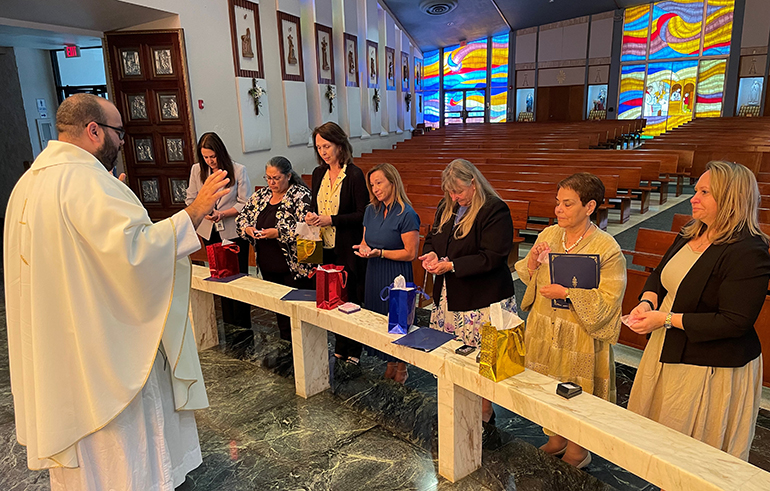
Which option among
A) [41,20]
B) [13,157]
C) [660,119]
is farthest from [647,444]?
[660,119]

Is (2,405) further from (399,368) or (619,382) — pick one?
(619,382)

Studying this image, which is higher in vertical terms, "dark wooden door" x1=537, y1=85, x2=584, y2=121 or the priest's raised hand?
"dark wooden door" x1=537, y1=85, x2=584, y2=121

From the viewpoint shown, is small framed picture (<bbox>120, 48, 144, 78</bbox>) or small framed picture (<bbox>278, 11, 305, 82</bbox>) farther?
small framed picture (<bbox>278, 11, 305, 82</bbox>)

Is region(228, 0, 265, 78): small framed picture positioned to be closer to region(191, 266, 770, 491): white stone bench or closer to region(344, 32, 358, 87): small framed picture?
region(344, 32, 358, 87): small framed picture

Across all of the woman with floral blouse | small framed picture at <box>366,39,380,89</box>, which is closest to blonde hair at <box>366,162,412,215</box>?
the woman with floral blouse

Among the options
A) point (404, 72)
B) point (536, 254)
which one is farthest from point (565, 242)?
point (404, 72)

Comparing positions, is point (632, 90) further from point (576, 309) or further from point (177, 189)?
point (576, 309)

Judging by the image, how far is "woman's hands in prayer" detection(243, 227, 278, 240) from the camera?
11.0 ft

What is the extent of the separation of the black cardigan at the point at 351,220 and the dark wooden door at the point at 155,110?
5.11 meters

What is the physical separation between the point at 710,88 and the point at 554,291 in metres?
17.1

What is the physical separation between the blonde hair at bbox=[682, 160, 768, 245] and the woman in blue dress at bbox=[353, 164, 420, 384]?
4.83 feet

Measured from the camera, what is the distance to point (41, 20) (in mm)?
6789

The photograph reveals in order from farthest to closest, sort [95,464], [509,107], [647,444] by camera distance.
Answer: [509,107] → [95,464] → [647,444]

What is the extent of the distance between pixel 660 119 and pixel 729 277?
17.2m
